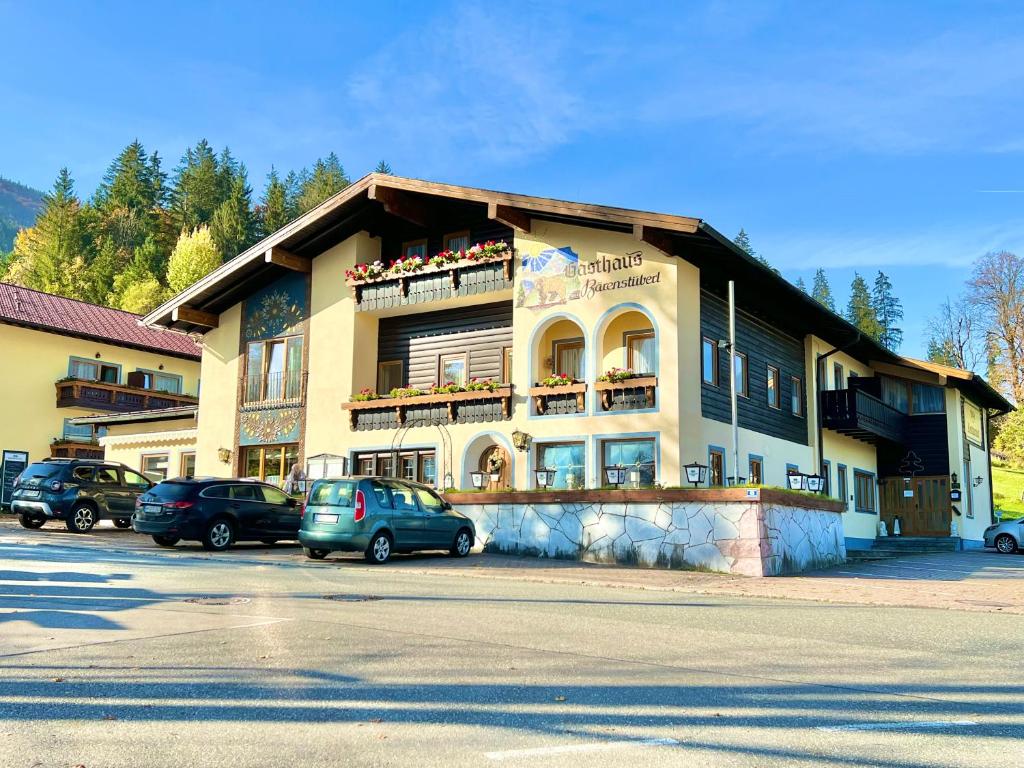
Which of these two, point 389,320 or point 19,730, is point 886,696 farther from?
point 389,320

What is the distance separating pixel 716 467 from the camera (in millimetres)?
23859

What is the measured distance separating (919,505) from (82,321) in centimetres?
3629

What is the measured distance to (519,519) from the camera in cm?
2112

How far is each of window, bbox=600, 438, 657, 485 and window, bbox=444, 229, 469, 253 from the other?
7.28 m

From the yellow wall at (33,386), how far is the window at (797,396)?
2952cm

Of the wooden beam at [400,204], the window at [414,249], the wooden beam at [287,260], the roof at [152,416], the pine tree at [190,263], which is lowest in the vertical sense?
the roof at [152,416]

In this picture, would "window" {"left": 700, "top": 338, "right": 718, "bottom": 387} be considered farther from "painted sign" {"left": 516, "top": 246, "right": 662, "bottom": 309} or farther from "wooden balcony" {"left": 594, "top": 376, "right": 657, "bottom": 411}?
"painted sign" {"left": 516, "top": 246, "right": 662, "bottom": 309}

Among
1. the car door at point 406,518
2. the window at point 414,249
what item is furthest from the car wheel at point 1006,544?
the car door at point 406,518

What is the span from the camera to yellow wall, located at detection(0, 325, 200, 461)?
132ft

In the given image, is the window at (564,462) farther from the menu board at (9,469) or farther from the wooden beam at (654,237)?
the menu board at (9,469)

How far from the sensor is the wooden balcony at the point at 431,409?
24.8m

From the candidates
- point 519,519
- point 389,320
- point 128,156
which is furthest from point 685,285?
point 128,156

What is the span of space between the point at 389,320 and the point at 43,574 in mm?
16117

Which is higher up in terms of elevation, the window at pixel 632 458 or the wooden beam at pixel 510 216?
the wooden beam at pixel 510 216
